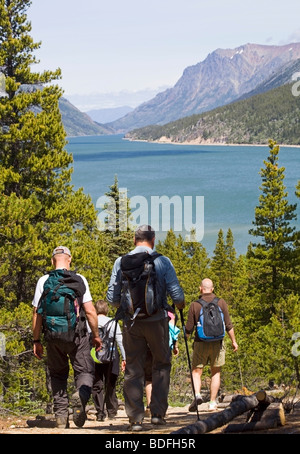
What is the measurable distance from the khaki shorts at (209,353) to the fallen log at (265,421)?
3042mm

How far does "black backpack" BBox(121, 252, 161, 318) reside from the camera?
6.02m

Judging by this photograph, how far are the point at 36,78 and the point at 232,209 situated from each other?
101795mm

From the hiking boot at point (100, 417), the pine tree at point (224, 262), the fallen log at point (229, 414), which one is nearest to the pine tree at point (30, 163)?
the hiking boot at point (100, 417)

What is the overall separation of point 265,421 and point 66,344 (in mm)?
2224

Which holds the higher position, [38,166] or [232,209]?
[38,166]

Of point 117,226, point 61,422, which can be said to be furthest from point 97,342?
point 117,226

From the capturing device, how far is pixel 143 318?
6.14 metres

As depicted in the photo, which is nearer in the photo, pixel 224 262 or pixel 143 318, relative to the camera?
pixel 143 318

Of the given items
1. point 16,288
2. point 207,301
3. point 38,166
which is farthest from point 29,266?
point 207,301

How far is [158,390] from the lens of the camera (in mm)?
6520

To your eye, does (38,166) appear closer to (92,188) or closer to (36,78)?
(36,78)

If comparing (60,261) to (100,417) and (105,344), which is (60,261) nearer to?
(105,344)

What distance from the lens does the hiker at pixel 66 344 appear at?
637 cm

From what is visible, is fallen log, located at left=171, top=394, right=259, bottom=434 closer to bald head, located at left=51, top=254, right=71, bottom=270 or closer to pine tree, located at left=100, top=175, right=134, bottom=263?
bald head, located at left=51, top=254, right=71, bottom=270
